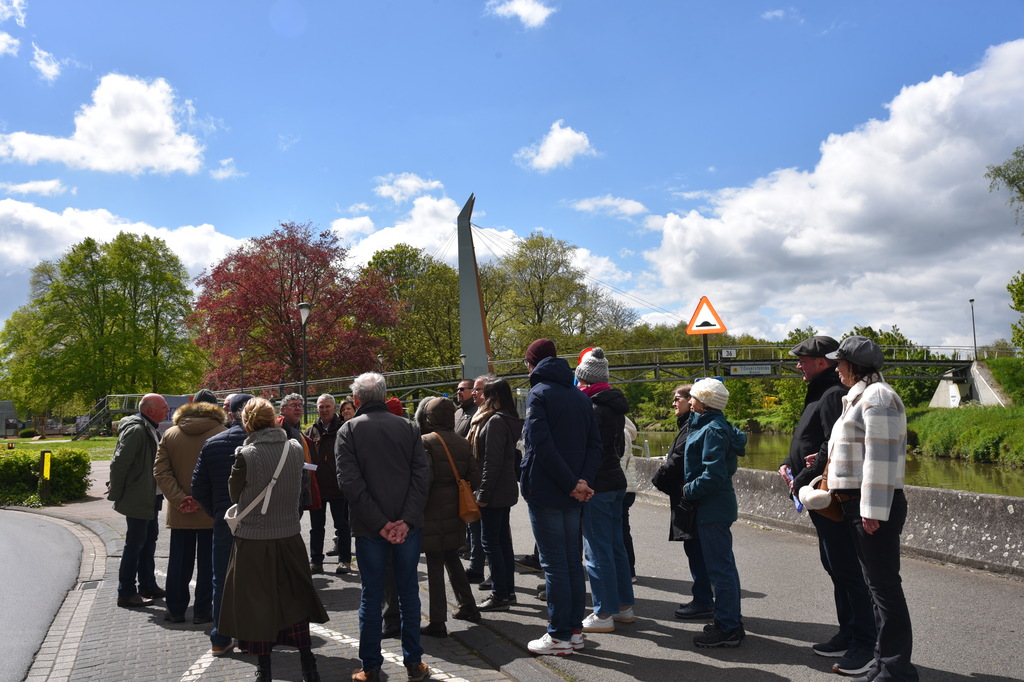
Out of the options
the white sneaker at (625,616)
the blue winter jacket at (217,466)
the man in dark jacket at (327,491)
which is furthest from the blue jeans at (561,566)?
the man in dark jacket at (327,491)

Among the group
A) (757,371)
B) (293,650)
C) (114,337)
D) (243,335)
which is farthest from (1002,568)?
(114,337)

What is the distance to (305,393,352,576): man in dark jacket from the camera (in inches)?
318

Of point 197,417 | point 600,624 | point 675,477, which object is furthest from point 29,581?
point 675,477

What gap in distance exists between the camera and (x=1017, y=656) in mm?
4555

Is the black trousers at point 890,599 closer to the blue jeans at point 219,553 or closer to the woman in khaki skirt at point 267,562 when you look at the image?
the woman in khaki skirt at point 267,562

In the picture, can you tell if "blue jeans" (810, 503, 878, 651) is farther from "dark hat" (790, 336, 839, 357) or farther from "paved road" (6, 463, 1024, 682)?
"dark hat" (790, 336, 839, 357)

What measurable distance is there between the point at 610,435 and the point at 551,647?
1.56 m

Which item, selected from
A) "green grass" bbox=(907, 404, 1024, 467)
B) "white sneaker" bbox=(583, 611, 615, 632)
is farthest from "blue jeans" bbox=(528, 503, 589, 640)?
"green grass" bbox=(907, 404, 1024, 467)

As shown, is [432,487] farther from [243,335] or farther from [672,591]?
[243,335]

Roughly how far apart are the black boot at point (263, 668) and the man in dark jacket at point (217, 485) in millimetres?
851

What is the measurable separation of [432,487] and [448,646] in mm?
1092

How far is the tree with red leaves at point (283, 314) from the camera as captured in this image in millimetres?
37344

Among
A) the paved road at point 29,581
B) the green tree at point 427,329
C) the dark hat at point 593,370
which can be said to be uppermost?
the green tree at point 427,329

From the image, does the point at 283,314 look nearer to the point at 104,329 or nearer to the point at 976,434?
the point at 104,329
